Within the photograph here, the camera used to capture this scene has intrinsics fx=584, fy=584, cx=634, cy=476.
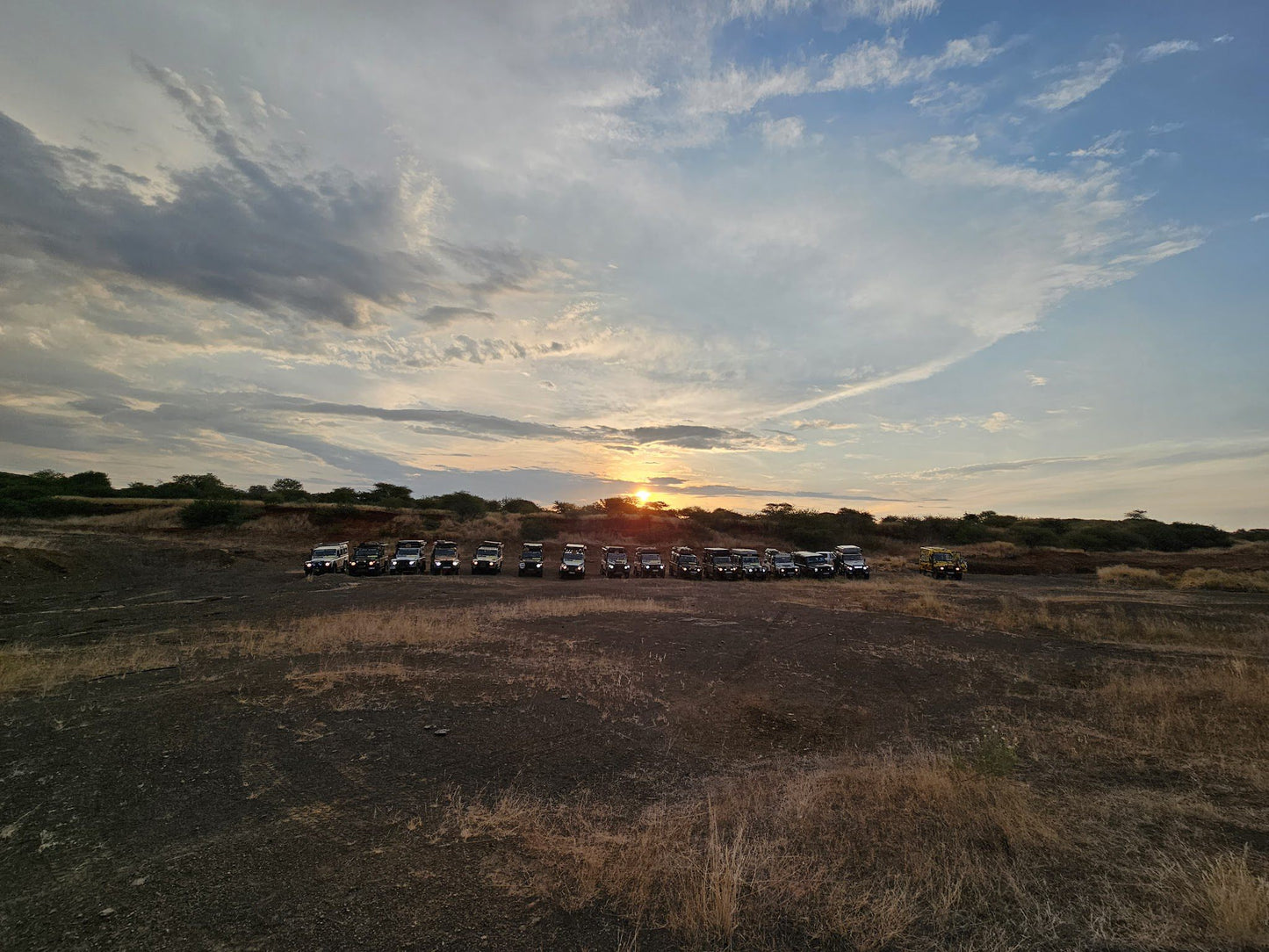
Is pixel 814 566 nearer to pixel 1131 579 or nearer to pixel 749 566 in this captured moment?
pixel 749 566

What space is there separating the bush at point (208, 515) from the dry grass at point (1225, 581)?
80.6m

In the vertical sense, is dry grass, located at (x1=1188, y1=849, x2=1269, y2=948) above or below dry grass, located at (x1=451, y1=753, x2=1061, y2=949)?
above

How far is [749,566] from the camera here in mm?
49094

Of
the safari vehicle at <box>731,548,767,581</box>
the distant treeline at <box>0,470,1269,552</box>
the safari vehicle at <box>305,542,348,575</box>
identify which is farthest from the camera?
the distant treeline at <box>0,470,1269,552</box>

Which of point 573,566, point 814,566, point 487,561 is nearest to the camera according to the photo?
point 573,566

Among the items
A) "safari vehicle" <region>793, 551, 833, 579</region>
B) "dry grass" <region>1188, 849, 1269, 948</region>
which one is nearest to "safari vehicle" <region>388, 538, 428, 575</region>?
"safari vehicle" <region>793, 551, 833, 579</region>

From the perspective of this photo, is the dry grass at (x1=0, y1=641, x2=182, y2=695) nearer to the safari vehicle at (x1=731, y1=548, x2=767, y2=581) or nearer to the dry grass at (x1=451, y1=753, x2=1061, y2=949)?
the dry grass at (x1=451, y1=753, x2=1061, y2=949)

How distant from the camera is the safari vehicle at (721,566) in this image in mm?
47906

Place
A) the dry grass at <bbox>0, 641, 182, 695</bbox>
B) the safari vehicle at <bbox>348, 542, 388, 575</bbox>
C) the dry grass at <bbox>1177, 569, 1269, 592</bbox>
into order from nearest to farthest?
1. the dry grass at <bbox>0, 641, 182, 695</bbox>
2. the dry grass at <bbox>1177, 569, 1269, 592</bbox>
3. the safari vehicle at <bbox>348, 542, 388, 575</bbox>

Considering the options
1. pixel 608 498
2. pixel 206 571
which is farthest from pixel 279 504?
pixel 608 498

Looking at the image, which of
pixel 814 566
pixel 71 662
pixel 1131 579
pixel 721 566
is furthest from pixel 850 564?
pixel 71 662

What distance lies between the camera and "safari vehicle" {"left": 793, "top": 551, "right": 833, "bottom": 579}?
160 ft

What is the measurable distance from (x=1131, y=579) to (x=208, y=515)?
82.5 meters

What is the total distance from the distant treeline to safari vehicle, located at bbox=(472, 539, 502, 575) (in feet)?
94.4
